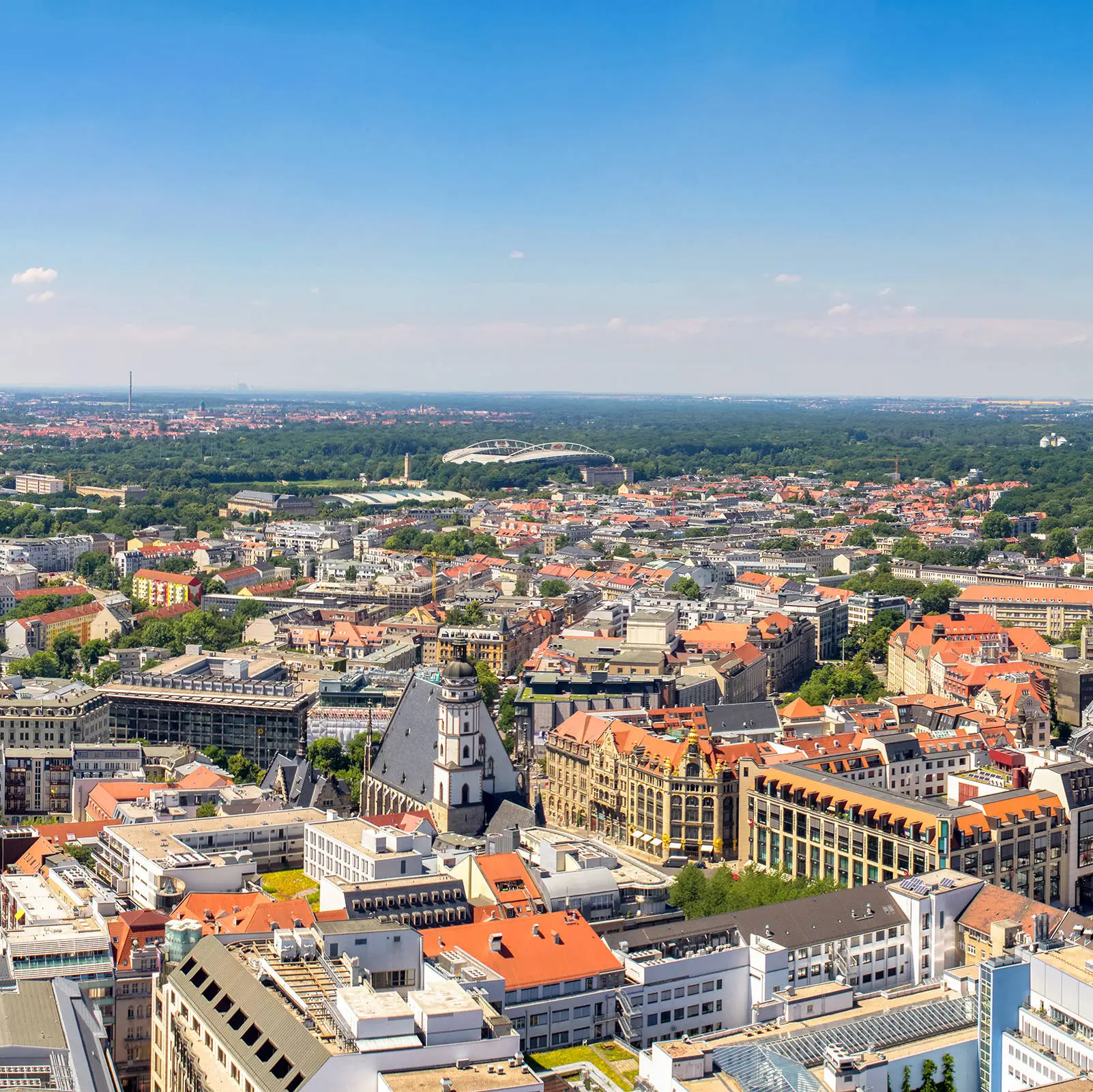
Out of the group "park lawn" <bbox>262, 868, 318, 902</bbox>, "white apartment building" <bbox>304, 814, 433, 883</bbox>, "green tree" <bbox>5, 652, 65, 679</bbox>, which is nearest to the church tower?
"white apartment building" <bbox>304, 814, 433, 883</bbox>

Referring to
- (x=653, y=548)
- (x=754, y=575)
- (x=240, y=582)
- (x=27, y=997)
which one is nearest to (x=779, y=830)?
(x=27, y=997)

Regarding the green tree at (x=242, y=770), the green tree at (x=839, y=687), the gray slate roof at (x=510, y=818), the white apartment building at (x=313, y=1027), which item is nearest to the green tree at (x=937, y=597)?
the green tree at (x=839, y=687)

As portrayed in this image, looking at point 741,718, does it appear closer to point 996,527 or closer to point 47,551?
point 47,551

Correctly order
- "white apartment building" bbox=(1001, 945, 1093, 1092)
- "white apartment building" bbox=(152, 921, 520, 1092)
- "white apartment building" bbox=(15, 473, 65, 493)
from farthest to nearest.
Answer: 1. "white apartment building" bbox=(15, 473, 65, 493)
2. "white apartment building" bbox=(1001, 945, 1093, 1092)
3. "white apartment building" bbox=(152, 921, 520, 1092)

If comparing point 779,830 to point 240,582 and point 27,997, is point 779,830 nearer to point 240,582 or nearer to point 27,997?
point 27,997

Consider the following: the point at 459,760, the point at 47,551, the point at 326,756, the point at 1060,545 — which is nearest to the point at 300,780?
the point at 326,756

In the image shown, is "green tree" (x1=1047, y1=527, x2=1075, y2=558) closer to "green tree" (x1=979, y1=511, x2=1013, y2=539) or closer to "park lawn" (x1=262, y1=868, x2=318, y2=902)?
"green tree" (x1=979, y1=511, x2=1013, y2=539)

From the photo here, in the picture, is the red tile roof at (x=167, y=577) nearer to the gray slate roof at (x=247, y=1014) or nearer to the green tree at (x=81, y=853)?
the green tree at (x=81, y=853)
